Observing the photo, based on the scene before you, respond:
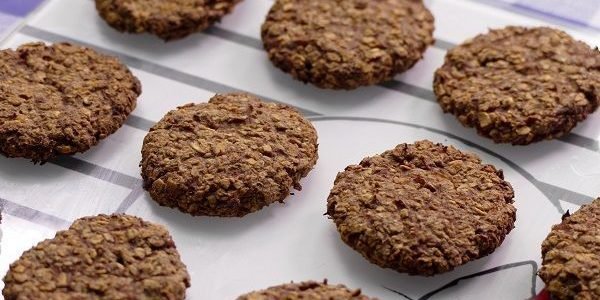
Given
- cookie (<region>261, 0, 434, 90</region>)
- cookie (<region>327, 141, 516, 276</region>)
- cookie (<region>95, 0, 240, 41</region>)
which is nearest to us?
cookie (<region>327, 141, 516, 276</region>)

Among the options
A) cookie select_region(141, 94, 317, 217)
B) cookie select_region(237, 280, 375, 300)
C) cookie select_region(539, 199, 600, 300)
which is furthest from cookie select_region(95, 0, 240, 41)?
cookie select_region(539, 199, 600, 300)

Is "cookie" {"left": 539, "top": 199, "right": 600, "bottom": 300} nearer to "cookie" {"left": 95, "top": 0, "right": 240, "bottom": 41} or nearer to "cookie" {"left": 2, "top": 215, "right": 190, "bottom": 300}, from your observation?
"cookie" {"left": 2, "top": 215, "right": 190, "bottom": 300}

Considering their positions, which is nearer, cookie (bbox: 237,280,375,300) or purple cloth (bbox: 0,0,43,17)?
cookie (bbox: 237,280,375,300)

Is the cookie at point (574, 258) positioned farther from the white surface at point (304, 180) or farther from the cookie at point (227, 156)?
the cookie at point (227, 156)

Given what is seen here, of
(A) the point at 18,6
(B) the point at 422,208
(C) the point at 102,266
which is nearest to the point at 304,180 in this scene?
(B) the point at 422,208

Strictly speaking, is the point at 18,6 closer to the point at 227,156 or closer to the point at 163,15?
the point at 163,15
